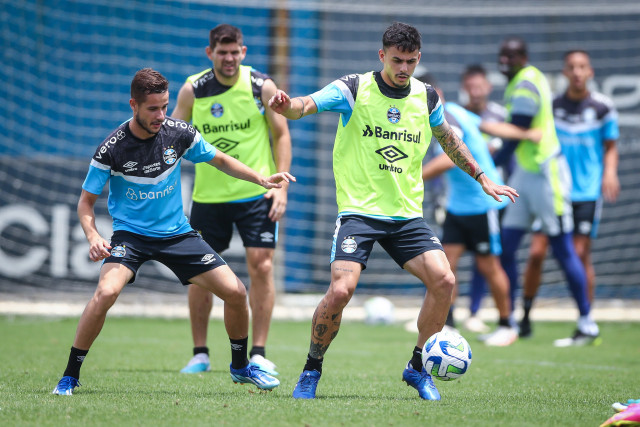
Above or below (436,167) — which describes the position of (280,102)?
above

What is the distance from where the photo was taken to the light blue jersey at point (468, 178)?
832cm

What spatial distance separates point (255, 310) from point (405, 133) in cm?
190

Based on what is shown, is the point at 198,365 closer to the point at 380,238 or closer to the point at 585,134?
the point at 380,238

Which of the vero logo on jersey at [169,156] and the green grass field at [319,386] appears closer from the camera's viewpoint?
the green grass field at [319,386]

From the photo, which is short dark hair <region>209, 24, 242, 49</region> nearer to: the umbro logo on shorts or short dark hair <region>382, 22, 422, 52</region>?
short dark hair <region>382, 22, 422, 52</region>

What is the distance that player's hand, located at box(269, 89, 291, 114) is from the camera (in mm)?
4688

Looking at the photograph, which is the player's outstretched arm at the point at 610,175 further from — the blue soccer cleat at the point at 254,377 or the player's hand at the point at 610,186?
the blue soccer cleat at the point at 254,377

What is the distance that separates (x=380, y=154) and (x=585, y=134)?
4901mm

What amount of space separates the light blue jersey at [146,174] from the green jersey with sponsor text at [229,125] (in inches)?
39.0

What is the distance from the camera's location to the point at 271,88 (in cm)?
627

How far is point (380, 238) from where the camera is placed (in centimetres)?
503

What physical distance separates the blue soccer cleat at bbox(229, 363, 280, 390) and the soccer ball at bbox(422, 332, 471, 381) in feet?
2.97

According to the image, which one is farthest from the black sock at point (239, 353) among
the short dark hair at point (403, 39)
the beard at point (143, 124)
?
the short dark hair at point (403, 39)

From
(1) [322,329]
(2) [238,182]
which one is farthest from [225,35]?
(1) [322,329]
